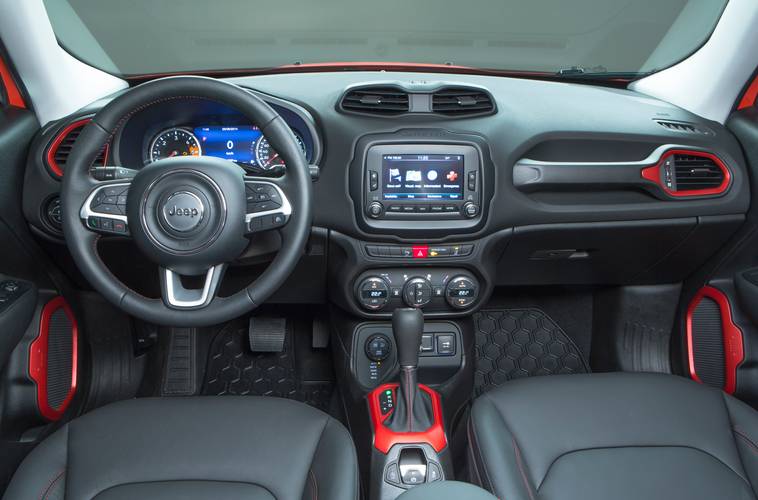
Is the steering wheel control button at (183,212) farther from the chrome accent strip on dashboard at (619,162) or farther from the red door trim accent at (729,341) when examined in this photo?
the red door trim accent at (729,341)

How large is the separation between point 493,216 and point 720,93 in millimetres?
799

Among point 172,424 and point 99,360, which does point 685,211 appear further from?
point 99,360

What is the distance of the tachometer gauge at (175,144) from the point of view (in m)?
1.62

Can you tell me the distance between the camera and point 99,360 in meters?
2.04

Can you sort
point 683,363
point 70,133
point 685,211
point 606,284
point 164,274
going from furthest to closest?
point 606,284, point 683,363, point 685,211, point 70,133, point 164,274

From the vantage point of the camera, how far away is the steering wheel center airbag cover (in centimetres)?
120

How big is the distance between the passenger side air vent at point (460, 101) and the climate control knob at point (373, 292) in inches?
19.1

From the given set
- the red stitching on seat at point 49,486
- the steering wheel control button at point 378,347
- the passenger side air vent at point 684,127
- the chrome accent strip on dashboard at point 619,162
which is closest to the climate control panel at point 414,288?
the steering wheel control button at point 378,347

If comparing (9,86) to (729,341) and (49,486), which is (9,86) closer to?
(49,486)

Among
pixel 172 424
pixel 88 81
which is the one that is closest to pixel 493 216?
pixel 172 424

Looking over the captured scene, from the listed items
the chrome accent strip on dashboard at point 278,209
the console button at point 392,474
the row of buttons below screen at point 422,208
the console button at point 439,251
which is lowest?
the console button at point 392,474

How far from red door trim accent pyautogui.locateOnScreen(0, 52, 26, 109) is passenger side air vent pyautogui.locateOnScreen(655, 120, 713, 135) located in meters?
1.73

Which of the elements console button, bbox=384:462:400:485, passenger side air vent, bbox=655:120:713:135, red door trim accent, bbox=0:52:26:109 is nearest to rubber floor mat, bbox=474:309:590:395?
console button, bbox=384:462:400:485

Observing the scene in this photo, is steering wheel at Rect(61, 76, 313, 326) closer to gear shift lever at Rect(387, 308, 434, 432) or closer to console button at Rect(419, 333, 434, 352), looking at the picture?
gear shift lever at Rect(387, 308, 434, 432)
